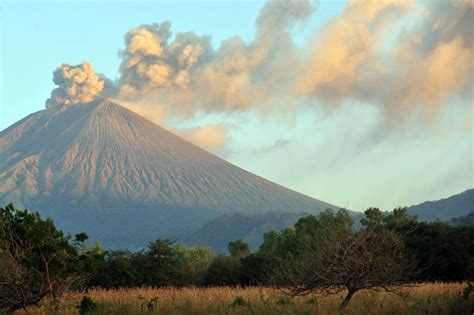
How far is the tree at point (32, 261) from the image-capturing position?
85.1 feet

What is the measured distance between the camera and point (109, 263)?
5253cm

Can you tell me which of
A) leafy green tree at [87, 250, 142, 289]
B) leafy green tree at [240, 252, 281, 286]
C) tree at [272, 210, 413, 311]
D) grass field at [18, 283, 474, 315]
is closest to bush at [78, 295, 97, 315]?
grass field at [18, 283, 474, 315]

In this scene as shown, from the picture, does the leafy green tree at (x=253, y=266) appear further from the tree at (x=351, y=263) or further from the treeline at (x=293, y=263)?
the tree at (x=351, y=263)

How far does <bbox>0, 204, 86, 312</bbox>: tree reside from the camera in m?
26.0

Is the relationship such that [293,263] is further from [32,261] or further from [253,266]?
[253,266]

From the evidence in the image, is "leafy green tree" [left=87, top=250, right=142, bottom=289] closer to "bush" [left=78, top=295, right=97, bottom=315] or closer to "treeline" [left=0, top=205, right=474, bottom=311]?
"treeline" [left=0, top=205, right=474, bottom=311]

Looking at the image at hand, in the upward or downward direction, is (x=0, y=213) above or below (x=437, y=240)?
above

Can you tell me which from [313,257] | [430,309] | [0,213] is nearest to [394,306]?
[430,309]

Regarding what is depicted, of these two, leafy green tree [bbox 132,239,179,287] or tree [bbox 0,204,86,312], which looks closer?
tree [bbox 0,204,86,312]

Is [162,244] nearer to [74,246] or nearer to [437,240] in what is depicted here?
[437,240]

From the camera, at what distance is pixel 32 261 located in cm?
2784

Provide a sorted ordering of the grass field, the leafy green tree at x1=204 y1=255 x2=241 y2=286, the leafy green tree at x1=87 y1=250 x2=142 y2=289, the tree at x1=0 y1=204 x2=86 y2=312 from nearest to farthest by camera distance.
→ the grass field → the tree at x1=0 y1=204 x2=86 y2=312 → the leafy green tree at x1=87 y1=250 x2=142 y2=289 → the leafy green tree at x1=204 y1=255 x2=241 y2=286

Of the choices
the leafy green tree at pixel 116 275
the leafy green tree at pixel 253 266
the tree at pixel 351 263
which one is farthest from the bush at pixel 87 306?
the leafy green tree at pixel 253 266

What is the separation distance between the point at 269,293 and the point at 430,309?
10.6 meters
